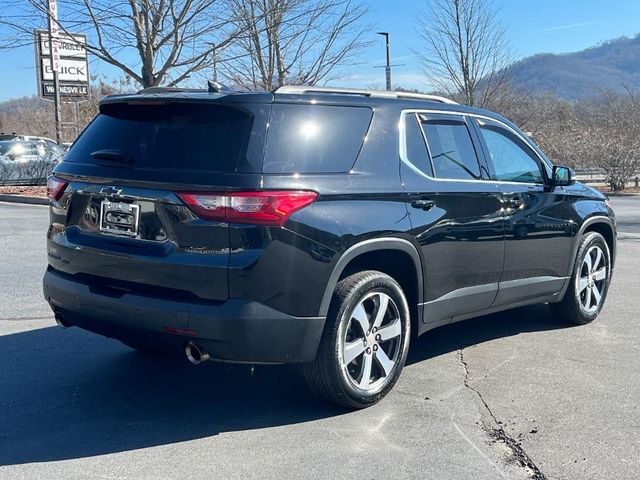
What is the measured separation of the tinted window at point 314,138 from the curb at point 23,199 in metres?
15.1

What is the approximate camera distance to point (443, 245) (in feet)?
15.3

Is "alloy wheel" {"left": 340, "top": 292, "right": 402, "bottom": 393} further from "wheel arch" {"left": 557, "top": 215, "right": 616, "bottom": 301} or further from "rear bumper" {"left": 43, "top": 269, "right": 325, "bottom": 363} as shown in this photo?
"wheel arch" {"left": 557, "top": 215, "right": 616, "bottom": 301}

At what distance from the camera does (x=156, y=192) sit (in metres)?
3.81

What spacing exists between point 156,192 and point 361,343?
1.49 metres

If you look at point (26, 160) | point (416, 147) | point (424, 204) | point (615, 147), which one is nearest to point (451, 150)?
point (416, 147)

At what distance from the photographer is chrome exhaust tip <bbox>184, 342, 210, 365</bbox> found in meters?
3.78

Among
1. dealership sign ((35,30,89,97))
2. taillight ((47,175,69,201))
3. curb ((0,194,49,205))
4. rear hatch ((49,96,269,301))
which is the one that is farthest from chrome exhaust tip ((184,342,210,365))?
dealership sign ((35,30,89,97))

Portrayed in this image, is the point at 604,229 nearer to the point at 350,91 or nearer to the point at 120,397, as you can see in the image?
the point at 350,91

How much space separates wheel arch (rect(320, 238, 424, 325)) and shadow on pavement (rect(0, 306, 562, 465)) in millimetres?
849

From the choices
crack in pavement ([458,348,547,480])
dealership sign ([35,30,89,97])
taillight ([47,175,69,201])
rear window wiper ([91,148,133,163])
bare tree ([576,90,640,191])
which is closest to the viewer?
crack in pavement ([458,348,547,480])

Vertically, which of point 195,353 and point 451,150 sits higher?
Result: point 451,150

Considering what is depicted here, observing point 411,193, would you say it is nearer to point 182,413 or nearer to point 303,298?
point 303,298

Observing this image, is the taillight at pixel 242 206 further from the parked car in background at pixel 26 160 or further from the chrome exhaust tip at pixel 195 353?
the parked car in background at pixel 26 160

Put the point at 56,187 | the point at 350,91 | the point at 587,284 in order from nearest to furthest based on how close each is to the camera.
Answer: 1. the point at 56,187
2. the point at 350,91
3. the point at 587,284
